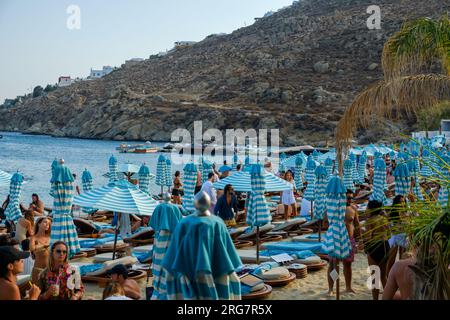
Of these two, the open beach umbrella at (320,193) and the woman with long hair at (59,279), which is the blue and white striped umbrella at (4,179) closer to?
the open beach umbrella at (320,193)

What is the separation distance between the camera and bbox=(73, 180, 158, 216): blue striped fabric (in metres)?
8.91

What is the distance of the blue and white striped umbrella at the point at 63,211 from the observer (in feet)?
25.1

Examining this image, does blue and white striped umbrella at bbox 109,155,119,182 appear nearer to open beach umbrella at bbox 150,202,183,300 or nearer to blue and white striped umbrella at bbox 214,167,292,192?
blue and white striped umbrella at bbox 214,167,292,192

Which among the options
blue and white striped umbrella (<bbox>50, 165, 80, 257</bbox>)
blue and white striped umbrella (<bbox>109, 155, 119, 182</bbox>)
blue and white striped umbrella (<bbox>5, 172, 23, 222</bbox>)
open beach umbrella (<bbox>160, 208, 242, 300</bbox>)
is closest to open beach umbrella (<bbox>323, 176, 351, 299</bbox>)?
blue and white striped umbrella (<bbox>50, 165, 80, 257</bbox>)

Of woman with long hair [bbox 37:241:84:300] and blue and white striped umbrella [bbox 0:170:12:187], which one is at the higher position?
blue and white striped umbrella [bbox 0:170:12:187]

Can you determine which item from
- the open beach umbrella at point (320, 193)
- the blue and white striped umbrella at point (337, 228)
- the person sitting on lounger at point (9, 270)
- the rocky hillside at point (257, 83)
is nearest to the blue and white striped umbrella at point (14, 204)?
the open beach umbrella at point (320, 193)

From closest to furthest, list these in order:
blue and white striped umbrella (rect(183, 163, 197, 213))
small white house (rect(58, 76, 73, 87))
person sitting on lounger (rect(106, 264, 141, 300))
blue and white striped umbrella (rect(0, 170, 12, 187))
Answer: person sitting on lounger (rect(106, 264, 141, 300)) < blue and white striped umbrella (rect(183, 163, 197, 213)) < blue and white striped umbrella (rect(0, 170, 12, 187)) < small white house (rect(58, 76, 73, 87))

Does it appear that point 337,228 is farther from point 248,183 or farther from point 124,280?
point 248,183

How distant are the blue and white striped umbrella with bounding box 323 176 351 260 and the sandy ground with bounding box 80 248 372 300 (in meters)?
0.82

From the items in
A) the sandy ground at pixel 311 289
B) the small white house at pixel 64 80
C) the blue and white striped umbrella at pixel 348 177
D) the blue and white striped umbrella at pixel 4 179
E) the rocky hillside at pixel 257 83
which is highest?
Result: the small white house at pixel 64 80

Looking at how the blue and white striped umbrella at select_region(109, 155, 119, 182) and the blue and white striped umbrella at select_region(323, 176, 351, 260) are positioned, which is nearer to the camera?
the blue and white striped umbrella at select_region(323, 176, 351, 260)

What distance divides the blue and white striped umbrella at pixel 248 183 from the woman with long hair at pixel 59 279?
5.79m

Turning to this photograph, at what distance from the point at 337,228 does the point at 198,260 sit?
446 cm
